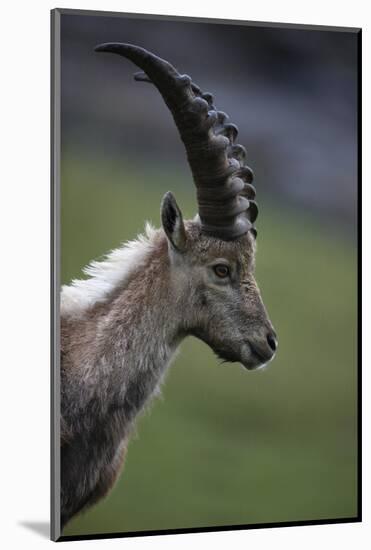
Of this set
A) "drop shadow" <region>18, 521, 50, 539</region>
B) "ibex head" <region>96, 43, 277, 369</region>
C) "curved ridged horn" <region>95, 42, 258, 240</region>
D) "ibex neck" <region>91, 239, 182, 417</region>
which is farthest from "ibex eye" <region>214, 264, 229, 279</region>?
"drop shadow" <region>18, 521, 50, 539</region>

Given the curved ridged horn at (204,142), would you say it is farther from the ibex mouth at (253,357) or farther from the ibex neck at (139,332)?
the ibex mouth at (253,357)

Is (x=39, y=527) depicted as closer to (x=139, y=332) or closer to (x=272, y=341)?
(x=139, y=332)

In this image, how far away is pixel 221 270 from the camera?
755 cm

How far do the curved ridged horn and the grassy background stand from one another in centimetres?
21

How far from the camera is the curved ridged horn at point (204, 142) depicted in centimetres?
742

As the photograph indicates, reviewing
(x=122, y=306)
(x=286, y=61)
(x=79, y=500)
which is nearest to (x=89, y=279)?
(x=122, y=306)

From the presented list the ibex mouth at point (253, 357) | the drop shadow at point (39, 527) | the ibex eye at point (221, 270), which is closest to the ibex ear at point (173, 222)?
the ibex eye at point (221, 270)

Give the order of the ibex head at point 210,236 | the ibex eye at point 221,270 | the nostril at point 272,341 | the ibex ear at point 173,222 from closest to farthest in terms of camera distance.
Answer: the ibex ear at point 173,222 → the ibex head at point 210,236 → the ibex eye at point 221,270 → the nostril at point 272,341

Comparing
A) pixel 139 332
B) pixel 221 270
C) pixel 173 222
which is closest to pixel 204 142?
pixel 173 222

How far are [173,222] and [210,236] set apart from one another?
284mm

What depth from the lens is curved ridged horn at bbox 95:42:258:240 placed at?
742 centimetres

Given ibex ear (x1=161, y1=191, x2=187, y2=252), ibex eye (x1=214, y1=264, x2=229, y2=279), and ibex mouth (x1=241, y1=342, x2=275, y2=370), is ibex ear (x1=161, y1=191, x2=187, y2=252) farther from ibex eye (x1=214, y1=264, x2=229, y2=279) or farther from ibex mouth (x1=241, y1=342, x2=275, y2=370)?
ibex mouth (x1=241, y1=342, x2=275, y2=370)

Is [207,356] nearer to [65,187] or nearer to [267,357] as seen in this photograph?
[267,357]

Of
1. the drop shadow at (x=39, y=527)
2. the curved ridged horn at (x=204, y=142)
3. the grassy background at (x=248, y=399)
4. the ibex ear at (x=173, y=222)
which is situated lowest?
the drop shadow at (x=39, y=527)
